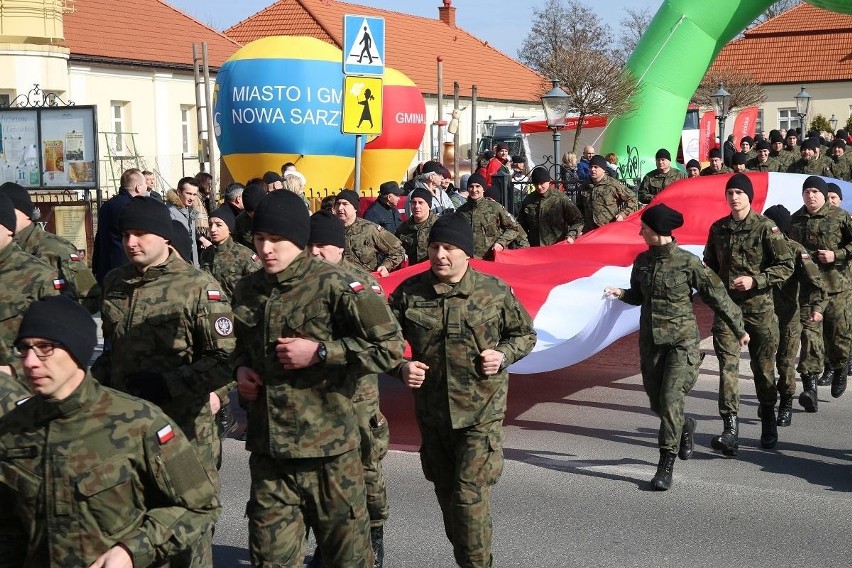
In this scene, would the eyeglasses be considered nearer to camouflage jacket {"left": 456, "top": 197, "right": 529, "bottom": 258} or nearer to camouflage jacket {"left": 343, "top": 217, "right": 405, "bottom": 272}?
camouflage jacket {"left": 343, "top": 217, "right": 405, "bottom": 272}

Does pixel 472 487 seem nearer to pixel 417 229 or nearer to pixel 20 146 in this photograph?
pixel 417 229

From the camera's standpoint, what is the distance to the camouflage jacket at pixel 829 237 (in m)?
11.5

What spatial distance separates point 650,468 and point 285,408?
4.31 m

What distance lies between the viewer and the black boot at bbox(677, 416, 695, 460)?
9.09 metres

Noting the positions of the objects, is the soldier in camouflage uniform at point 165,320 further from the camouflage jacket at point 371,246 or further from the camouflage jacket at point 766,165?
the camouflage jacket at point 766,165

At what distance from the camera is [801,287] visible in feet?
37.1

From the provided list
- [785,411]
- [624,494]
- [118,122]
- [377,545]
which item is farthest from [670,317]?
[118,122]

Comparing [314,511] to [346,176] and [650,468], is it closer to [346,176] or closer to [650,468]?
[650,468]

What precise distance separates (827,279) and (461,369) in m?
6.33

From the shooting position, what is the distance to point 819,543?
722 centimetres

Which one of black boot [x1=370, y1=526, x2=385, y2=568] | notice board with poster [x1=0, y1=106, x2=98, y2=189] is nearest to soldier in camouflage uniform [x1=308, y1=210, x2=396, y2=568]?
black boot [x1=370, y1=526, x2=385, y2=568]

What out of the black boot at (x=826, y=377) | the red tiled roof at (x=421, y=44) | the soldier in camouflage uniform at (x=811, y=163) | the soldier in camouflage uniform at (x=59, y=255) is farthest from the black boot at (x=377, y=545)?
the red tiled roof at (x=421, y=44)

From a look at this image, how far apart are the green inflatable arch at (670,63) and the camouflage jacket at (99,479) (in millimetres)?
21290

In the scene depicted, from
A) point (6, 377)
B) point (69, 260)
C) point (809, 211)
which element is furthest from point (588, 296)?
point (6, 377)
